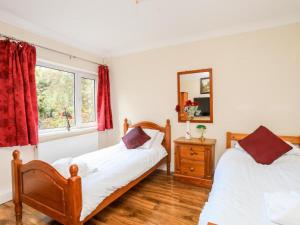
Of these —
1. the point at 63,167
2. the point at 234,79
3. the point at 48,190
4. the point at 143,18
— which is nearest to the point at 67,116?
the point at 63,167

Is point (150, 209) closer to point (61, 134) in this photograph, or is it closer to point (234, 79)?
point (61, 134)

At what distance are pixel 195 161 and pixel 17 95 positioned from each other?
2.77 metres

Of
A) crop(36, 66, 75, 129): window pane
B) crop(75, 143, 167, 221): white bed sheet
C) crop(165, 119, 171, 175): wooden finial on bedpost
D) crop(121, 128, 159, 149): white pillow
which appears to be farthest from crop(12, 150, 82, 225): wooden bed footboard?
crop(165, 119, 171, 175): wooden finial on bedpost

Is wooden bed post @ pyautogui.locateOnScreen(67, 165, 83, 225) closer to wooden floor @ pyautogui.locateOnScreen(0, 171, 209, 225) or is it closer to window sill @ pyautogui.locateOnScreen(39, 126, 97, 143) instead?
wooden floor @ pyautogui.locateOnScreen(0, 171, 209, 225)

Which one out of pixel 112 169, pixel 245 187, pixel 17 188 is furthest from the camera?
pixel 112 169

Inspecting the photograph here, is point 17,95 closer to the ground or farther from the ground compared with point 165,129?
farther from the ground

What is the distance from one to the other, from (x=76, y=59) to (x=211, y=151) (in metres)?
2.96

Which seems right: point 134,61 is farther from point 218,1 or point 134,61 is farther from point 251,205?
point 251,205

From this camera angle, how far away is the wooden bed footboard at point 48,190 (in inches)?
60.6

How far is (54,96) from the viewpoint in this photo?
3291 millimetres

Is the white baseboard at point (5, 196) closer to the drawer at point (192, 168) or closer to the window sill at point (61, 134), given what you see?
the window sill at point (61, 134)

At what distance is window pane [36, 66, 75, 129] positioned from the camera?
3.07 meters

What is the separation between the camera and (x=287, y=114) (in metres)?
2.68

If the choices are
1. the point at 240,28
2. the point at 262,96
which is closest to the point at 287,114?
the point at 262,96
